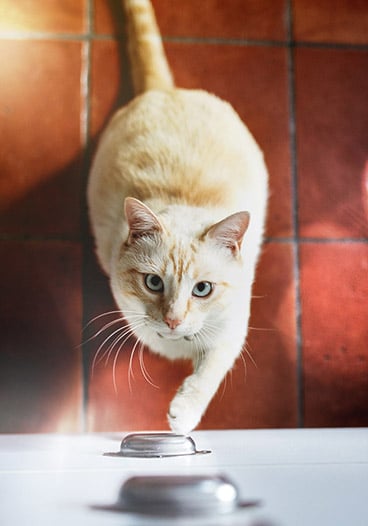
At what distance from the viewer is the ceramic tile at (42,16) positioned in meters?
1.37

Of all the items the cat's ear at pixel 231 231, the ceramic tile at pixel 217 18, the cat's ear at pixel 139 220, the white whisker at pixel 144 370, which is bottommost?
the white whisker at pixel 144 370

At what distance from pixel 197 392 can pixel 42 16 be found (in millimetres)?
912

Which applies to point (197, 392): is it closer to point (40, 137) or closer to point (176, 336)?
point (176, 336)

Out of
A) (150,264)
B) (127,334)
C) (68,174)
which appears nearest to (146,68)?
(68,174)

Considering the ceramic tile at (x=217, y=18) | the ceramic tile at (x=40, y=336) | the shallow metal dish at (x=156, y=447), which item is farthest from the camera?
the ceramic tile at (x=217, y=18)

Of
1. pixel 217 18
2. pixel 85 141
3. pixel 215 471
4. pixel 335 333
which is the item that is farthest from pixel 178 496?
pixel 217 18

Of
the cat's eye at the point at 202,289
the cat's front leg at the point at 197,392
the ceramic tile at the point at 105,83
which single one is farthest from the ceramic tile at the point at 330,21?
the cat's front leg at the point at 197,392

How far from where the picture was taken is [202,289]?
3.87ft

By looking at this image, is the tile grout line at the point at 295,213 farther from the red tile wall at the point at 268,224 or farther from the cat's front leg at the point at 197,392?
the cat's front leg at the point at 197,392

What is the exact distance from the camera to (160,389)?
1282 mm

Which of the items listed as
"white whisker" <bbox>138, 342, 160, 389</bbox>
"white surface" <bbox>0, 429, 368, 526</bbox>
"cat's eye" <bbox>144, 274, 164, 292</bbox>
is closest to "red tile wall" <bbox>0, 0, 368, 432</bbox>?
"white whisker" <bbox>138, 342, 160, 389</bbox>

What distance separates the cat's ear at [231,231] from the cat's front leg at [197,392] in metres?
0.22

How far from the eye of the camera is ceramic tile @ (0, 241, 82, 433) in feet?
4.17

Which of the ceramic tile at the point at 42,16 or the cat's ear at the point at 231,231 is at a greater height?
the ceramic tile at the point at 42,16
